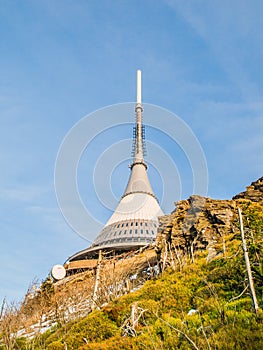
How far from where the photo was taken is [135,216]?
152 ft

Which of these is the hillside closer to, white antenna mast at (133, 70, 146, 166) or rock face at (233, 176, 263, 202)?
rock face at (233, 176, 263, 202)

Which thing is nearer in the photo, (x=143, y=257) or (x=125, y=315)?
(x=125, y=315)

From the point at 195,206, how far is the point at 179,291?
35.1 ft

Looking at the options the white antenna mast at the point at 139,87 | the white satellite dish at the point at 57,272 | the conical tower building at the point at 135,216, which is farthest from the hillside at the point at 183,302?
the white antenna mast at the point at 139,87

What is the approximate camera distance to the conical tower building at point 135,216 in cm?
3966

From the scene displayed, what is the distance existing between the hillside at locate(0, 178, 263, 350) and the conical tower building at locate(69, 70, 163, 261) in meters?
15.0

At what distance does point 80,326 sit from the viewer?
12.7 metres

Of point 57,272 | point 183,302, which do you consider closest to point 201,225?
point 183,302

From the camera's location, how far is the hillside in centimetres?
861

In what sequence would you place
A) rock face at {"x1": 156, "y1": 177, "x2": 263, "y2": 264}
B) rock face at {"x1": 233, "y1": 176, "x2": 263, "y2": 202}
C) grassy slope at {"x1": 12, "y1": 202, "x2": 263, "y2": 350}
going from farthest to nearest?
1. rock face at {"x1": 233, "y1": 176, "x2": 263, "y2": 202}
2. rock face at {"x1": 156, "y1": 177, "x2": 263, "y2": 264}
3. grassy slope at {"x1": 12, "y1": 202, "x2": 263, "y2": 350}

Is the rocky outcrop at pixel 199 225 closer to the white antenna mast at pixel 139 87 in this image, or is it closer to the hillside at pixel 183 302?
the hillside at pixel 183 302

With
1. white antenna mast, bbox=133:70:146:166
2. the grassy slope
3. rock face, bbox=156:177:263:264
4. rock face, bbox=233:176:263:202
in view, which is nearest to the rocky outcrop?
rock face, bbox=156:177:263:264

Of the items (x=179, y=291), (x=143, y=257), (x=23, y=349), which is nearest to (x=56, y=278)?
(x=143, y=257)

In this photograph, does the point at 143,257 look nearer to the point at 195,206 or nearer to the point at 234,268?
the point at 195,206
